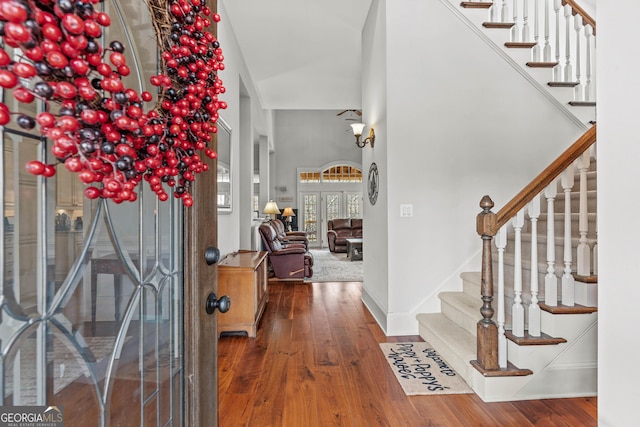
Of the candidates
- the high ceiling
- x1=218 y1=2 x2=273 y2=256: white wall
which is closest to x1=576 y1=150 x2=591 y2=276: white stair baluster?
the high ceiling

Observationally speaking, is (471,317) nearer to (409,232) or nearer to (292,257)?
(409,232)

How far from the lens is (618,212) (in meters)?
0.88

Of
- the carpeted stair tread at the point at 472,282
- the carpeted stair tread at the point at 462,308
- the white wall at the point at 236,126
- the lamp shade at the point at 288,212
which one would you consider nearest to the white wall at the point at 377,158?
the carpeted stair tread at the point at 462,308

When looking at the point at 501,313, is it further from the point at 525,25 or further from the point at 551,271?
the point at 525,25

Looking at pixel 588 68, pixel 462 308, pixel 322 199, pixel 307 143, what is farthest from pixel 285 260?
pixel 307 143

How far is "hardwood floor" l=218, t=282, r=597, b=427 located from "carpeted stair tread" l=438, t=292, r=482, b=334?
0.42 meters

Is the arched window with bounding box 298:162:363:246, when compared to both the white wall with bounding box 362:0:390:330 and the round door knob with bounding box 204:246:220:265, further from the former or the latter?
the round door knob with bounding box 204:246:220:265

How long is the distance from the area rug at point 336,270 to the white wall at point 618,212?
5138mm

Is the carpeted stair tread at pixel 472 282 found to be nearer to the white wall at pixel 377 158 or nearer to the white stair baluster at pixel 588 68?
the white wall at pixel 377 158

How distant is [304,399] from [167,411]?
57.7 inches

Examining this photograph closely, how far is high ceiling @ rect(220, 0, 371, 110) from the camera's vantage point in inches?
161

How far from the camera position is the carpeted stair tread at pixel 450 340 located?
2408 mm

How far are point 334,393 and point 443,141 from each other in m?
2.45

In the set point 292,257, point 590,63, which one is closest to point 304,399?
point 292,257
